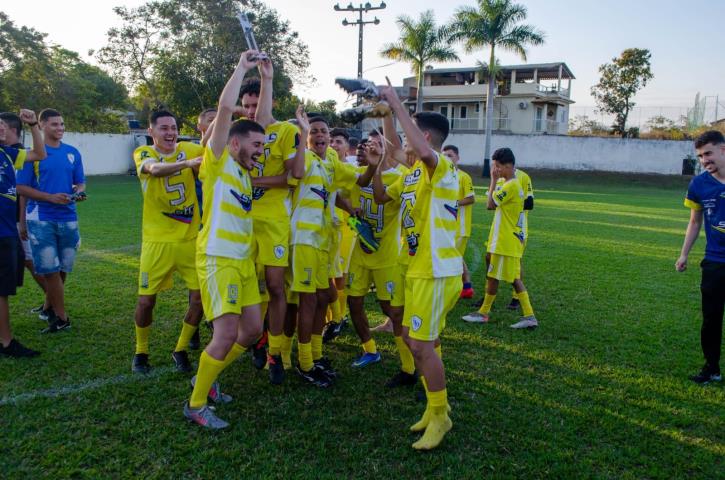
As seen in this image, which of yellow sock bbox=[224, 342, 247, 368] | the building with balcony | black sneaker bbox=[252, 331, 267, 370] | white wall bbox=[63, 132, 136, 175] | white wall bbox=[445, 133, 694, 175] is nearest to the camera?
yellow sock bbox=[224, 342, 247, 368]

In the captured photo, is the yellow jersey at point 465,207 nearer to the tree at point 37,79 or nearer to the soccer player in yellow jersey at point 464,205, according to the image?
the soccer player in yellow jersey at point 464,205

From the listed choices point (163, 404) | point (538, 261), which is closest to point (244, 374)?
point (163, 404)

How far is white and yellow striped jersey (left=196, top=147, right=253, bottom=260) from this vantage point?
3.83 m

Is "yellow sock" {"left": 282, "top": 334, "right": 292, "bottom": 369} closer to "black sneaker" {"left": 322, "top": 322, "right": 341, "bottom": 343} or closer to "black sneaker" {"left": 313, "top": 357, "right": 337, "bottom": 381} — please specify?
"black sneaker" {"left": 313, "top": 357, "right": 337, "bottom": 381}

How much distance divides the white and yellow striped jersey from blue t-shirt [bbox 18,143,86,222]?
2.92 m

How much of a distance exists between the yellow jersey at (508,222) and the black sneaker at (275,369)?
3.27 m

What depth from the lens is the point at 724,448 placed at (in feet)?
12.3

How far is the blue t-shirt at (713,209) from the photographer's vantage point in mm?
4863

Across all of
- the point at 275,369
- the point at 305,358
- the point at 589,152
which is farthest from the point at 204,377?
the point at 589,152

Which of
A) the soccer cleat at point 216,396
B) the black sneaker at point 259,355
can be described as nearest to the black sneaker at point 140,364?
the soccer cleat at point 216,396

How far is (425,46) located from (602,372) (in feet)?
114

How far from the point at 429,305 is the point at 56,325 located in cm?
447

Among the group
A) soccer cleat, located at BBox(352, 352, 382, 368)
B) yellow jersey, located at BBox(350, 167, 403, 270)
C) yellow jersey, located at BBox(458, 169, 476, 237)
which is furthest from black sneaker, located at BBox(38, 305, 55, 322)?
yellow jersey, located at BBox(458, 169, 476, 237)

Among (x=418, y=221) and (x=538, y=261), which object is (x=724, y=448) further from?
(x=538, y=261)
